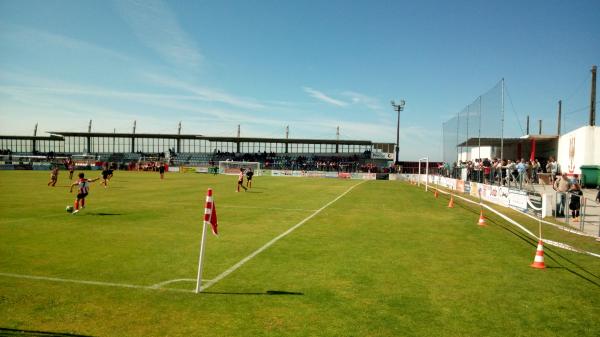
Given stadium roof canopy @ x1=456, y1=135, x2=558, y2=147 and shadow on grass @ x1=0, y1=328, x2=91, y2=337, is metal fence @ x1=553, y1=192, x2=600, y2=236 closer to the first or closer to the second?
stadium roof canopy @ x1=456, y1=135, x2=558, y2=147

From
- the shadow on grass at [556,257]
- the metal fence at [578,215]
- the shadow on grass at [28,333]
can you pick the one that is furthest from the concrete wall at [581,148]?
the shadow on grass at [28,333]

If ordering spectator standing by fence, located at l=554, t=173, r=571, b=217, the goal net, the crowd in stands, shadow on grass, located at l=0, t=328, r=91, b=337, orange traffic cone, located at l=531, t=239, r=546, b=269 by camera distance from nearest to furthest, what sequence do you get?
shadow on grass, located at l=0, t=328, r=91, b=337, orange traffic cone, located at l=531, t=239, r=546, b=269, spectator standing by fence, located at l=554, t=173, r=571, b=217, the goal net, the crowd in stands

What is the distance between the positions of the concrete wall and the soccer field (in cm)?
2360

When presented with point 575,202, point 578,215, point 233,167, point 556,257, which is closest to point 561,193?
point 575,202

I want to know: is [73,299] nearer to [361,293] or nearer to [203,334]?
[203,334]

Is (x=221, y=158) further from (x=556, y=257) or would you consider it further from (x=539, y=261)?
(x=539, y=261)

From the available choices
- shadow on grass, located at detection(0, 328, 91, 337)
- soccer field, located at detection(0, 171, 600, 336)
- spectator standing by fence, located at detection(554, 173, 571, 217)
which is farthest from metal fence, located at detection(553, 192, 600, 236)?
shadow on grass, located at detection(0, 328, 91, 337)

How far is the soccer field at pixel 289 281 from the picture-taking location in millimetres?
5871

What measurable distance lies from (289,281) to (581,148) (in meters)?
35.8

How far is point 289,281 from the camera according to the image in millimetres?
7914

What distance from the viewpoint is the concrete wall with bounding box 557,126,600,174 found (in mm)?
33250

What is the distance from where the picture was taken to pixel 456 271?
902 centimetres

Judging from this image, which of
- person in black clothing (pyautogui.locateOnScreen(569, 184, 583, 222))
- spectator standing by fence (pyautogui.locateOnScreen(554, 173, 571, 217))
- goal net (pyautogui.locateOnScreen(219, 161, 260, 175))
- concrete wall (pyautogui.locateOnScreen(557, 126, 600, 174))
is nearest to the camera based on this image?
person in black clothing (pyautogui.locateOnScreen(569, 184, 583, 222))

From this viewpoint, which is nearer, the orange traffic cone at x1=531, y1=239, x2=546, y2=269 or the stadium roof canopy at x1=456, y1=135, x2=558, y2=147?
the orange traffic cone at x1=531, y1=239, x2=546, y2=269
